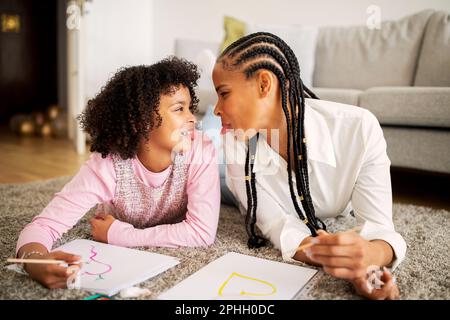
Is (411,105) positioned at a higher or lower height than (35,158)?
higher

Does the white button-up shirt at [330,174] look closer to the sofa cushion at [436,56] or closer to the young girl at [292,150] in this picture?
the young girl at [292,150]

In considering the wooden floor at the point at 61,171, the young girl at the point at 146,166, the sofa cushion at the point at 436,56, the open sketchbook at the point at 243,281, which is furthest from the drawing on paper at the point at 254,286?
the sofa cushion at the point at 436,56

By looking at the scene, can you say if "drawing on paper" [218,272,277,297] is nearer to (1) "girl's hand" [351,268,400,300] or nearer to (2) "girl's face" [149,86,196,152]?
(1) "girl's hand" [351,268,400,300]

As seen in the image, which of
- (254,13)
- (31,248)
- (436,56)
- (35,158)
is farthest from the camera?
(254,13)

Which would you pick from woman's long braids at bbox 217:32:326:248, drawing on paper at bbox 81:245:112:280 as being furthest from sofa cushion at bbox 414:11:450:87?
drawing on paper at bbox 81:245:112:280

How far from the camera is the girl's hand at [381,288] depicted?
75 centimetres

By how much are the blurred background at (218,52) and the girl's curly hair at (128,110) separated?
Answer: 0.61 meters

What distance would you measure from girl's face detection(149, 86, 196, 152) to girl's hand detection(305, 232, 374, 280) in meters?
0.45

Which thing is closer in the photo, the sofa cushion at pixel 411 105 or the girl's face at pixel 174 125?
the girl's face at pixel 174 125

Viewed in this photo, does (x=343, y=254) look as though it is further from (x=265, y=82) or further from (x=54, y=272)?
(x=54, y=272)

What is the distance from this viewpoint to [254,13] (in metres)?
3.21

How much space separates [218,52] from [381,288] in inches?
90.9

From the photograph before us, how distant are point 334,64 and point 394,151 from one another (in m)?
0.86

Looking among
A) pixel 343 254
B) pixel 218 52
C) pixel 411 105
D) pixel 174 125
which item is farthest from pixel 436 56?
pixel 343 254
